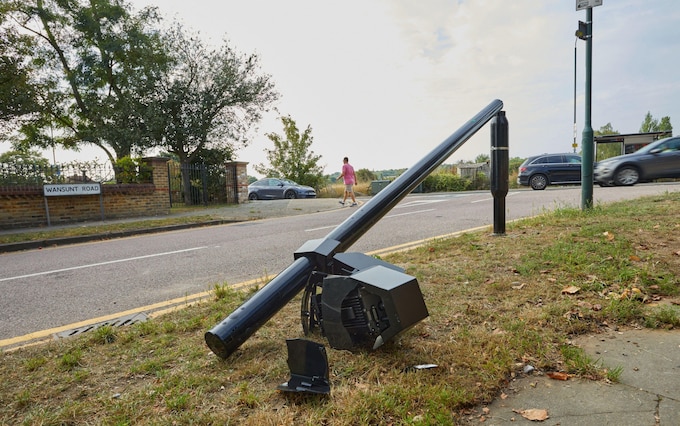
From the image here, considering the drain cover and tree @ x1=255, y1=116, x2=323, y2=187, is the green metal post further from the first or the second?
tree @ x1=255, y1=116, x2=323, y2=187

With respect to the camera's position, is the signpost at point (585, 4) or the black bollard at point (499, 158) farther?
the signpost at point (585, 4)

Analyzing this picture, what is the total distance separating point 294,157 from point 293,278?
1283 inches

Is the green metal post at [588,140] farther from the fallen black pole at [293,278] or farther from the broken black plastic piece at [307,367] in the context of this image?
the broken black plastic piece at [307,367]

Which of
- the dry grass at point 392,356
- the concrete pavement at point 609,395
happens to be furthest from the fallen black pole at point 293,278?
the concrete pavement at point 609,395

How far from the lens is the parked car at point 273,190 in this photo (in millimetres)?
24391

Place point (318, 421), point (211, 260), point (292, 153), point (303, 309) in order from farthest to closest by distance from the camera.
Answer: point (292, 153) < point (211, 260) < point (303, 309) < point (318, 421)

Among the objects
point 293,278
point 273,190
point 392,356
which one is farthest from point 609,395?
point 273,190

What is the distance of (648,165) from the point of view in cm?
1462

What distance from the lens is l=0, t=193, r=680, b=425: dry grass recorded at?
69.5 inches

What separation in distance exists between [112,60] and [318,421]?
74.1 ft

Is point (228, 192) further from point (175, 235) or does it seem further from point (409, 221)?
point (409, 221)

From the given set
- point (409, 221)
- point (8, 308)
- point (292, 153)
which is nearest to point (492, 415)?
point (8, 308)

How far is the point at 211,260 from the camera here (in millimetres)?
6066

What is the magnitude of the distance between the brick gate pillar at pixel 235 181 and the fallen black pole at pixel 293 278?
16.2 metres
